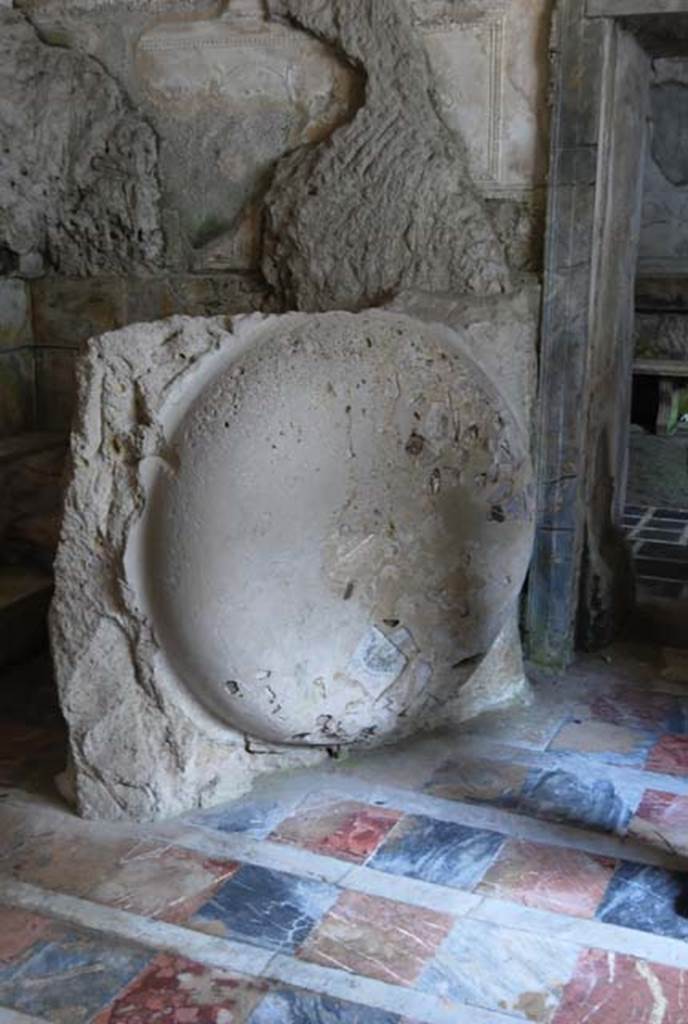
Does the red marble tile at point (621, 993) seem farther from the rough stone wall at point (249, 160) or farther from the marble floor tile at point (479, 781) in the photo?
the rough stone wall at point (249, 160)

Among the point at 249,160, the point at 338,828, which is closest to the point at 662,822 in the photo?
the point at 338,828

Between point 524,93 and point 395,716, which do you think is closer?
point 395,716

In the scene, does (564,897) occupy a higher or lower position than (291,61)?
lower

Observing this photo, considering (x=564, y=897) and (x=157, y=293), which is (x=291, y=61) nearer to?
(x=157, y=293)

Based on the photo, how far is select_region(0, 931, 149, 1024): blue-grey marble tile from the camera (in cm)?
222

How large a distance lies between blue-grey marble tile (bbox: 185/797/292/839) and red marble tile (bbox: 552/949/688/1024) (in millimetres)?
864

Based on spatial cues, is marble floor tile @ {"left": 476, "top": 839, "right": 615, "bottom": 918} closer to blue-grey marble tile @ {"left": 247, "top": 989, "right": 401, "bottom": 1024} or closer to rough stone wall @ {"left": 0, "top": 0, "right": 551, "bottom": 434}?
blue-grey marble tile @ {"left": 247, "top": 989, "right": 401, "bottom": 1024}

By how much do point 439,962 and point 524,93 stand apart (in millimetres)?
2595

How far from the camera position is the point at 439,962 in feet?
7.69

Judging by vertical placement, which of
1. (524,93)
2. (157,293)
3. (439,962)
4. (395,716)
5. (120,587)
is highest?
(524,93)

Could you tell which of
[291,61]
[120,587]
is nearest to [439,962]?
[120,587]

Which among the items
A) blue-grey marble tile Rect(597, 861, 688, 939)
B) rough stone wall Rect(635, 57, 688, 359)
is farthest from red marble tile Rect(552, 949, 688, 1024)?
rough stone wall Rect(635, 57, 688, 359)

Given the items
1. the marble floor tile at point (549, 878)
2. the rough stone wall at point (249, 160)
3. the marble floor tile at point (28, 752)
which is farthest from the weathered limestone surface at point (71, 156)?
the marble floor tile at point (549, 878)

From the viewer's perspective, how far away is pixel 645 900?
2566mm
